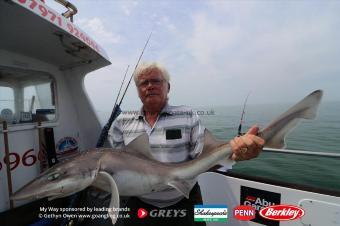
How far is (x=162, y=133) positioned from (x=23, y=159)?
298 centimetres

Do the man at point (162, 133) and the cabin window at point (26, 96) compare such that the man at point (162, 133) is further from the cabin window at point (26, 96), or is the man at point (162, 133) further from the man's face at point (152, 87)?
the cabin window at point (26, 96)

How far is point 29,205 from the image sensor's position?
13.5ft

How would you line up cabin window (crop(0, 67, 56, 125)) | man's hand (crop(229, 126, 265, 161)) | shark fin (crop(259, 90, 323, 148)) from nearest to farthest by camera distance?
shark fin (crop(259, 90, 323, 148)) < man's hand (crop(229, 126, 265, 161)) < cabin window (crop(0, 67, 56, 125))

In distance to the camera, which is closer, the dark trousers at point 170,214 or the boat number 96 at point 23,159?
the dark trousers at point 170,214

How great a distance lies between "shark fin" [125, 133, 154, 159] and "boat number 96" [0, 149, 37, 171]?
2747mm

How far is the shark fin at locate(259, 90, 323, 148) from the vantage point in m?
1.91

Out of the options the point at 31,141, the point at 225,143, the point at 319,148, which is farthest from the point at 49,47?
the point at 319,148

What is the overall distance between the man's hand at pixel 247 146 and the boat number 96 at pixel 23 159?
365 cm

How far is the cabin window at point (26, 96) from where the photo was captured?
167 inches

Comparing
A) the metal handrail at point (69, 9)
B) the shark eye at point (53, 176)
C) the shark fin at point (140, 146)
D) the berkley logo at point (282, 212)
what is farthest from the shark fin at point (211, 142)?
the metal handrail at point (69, 9)

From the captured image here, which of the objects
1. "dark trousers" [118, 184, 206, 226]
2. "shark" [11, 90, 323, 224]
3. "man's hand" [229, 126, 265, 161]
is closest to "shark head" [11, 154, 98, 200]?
"shark" [11, 90, 323, 224]

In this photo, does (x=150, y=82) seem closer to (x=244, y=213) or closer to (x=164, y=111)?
(x=164, y=111)

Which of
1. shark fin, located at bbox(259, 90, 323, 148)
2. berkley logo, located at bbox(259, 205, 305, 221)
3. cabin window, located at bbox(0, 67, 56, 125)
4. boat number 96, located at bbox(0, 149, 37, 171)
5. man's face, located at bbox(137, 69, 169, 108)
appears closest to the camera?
shark fin, located at bbox(259, 90, 323, 148)

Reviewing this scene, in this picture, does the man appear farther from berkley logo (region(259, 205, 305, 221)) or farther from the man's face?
berkley logo (region(259, 205, 305, 221))
